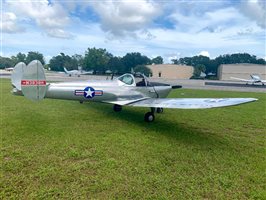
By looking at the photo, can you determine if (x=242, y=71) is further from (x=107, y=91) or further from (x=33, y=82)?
(x=33, y=82)

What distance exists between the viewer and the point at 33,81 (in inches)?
246

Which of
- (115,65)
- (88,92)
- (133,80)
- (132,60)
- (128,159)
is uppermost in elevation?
(132,60)

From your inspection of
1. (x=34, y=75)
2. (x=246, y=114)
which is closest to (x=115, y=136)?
(x=34, y=75)

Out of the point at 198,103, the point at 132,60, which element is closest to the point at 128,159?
the point at 198,103

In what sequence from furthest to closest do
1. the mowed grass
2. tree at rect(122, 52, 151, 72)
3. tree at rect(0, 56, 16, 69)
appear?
tree at rect(0, 56, 16, 69) < tree at rect(122, 52, 151, 72) < the mowed grass

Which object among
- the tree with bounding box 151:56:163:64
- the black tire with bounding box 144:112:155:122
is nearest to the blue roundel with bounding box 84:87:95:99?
the black tire with bounding box 144:112:155:122

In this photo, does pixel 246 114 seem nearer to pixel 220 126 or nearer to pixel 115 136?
pixel 220 126

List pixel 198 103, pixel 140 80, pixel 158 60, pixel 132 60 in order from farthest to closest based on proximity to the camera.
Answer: pixel 158 60 < pixel 132 60 < pixel 140 80 < pixel 198 103

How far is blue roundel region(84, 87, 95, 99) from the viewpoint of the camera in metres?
7.44

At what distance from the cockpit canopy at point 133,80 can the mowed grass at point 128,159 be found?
5.31ft

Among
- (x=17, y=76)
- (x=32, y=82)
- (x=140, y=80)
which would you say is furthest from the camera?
(x=140, y=80)

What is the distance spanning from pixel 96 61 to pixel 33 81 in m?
87.7

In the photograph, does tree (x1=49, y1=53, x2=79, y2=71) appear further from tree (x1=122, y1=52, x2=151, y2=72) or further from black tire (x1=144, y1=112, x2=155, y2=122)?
black tire (x1=144, y1=112, x2=155, y2=122)

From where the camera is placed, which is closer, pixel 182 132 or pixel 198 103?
pixel 198 103
